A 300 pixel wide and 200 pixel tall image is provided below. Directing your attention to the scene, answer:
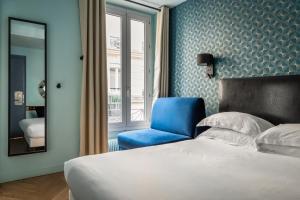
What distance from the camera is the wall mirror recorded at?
2.57 metres

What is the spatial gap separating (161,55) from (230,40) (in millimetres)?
1251

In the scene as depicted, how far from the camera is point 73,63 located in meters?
3.01

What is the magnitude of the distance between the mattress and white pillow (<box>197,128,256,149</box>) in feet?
0.65

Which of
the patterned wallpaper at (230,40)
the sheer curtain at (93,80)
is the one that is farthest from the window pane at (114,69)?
the patterned wallpaper at (230,40)

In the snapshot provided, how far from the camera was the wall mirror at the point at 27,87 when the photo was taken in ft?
8.44

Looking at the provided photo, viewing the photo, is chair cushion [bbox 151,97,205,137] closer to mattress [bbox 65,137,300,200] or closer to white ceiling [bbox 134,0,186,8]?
mattress [bbox 65,137,300,200]

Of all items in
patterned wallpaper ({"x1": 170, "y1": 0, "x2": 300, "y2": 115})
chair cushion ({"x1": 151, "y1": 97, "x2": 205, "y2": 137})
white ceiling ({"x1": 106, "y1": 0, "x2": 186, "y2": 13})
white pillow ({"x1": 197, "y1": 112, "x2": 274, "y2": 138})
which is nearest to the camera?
white pillow ({"x1": 197, "y1": 112, "x2": 274, "y2": 138})

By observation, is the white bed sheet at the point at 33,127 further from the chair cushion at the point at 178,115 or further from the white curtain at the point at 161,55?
the white curtain at the point at 161,55

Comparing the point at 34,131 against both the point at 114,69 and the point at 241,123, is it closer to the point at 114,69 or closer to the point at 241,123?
the point at 114,69

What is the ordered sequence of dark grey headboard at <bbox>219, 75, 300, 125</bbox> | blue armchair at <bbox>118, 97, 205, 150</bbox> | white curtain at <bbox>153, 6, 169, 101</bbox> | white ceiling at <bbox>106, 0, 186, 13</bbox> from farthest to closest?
white curtain at <bbox>153, 6, 169, 101</bbox>, white ceiling at <bbox>106, 0, 186, 13</bbox>, blue armchair at <bbox>118, 97, 205, 150</bbox>, dark grey headboard at <bbox>219, 75, 300, 125</bbox>

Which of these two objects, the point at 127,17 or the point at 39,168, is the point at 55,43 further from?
the point at 39,168

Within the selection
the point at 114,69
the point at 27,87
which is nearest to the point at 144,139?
the point at 114,69

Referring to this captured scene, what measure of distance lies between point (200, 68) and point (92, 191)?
263 cm

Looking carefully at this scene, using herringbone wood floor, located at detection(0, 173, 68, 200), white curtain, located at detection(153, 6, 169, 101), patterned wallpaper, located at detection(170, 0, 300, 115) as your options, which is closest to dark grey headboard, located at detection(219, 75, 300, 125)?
patterned wallpaper, located at detection(170, 0, 300, 115)
